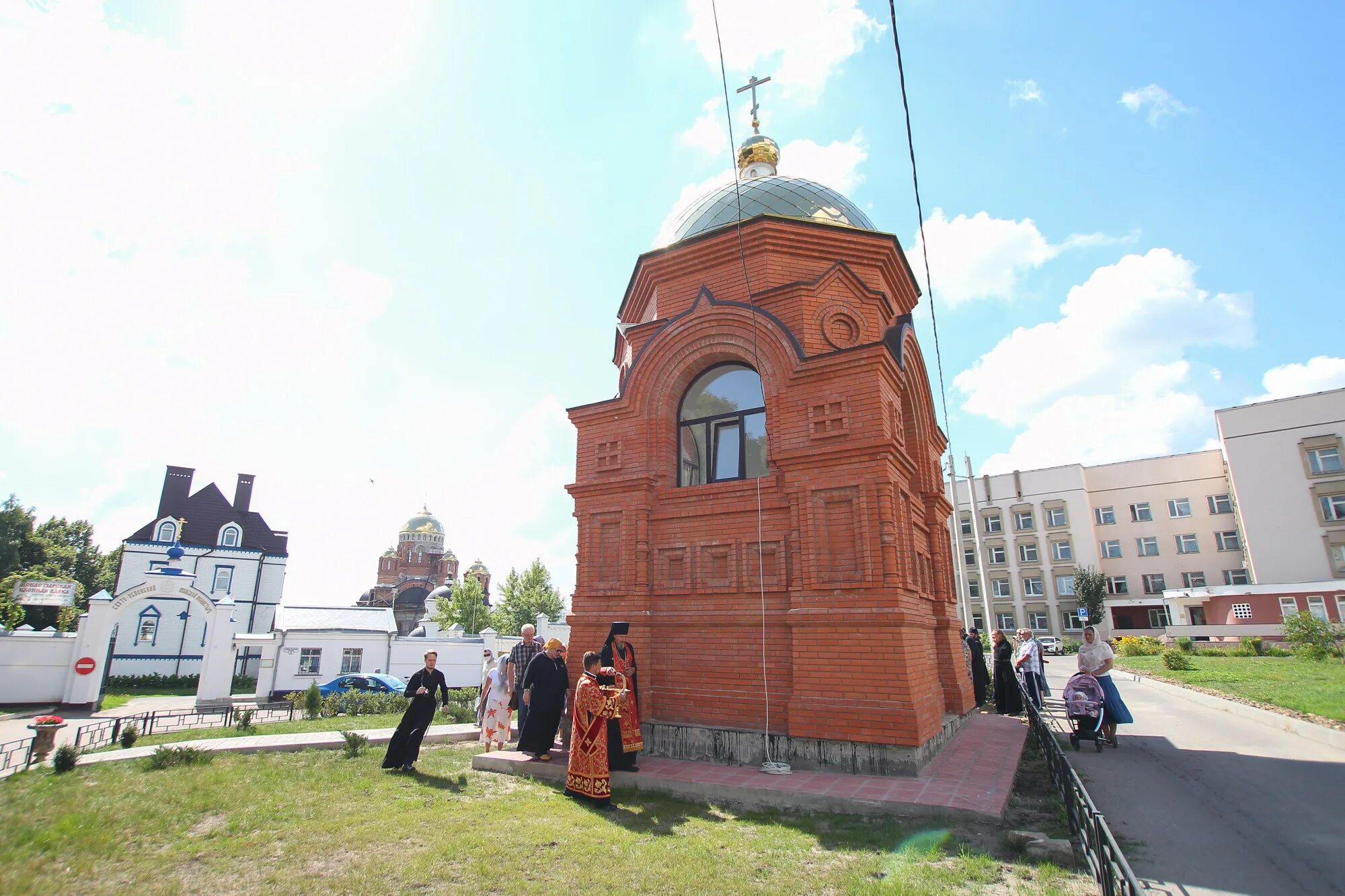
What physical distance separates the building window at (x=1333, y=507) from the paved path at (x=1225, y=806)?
3108 cm

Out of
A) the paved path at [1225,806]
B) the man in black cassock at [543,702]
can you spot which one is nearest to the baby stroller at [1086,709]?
the paved path at [1225,806]

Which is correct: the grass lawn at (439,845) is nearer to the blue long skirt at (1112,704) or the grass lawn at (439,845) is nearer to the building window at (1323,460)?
the blue long skirt at (1112,704)

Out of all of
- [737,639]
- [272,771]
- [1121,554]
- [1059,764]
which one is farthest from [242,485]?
[1121,554]

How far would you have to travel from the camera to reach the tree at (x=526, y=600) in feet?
133

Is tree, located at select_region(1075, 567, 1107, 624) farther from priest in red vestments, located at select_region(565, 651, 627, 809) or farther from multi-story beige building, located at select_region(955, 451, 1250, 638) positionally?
priest in red vestments, located at select_region(565, 651, 627, 809)

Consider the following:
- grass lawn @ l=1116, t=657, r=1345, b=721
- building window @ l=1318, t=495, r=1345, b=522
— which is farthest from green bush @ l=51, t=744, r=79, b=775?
building window @ l=1318, t=495, r=1345, b=522

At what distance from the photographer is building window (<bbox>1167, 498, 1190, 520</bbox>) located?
38312 mm

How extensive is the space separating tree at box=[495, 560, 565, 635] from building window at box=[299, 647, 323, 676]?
1783 centimetres

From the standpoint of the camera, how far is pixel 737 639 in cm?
768

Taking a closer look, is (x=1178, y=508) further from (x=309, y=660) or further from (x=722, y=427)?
(x=309, y=660)

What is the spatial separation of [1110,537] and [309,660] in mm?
43459

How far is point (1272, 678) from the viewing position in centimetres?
1475

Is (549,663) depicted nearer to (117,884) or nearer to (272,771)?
(272,771)

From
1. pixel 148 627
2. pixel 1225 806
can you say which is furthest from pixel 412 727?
pixel 148 627
